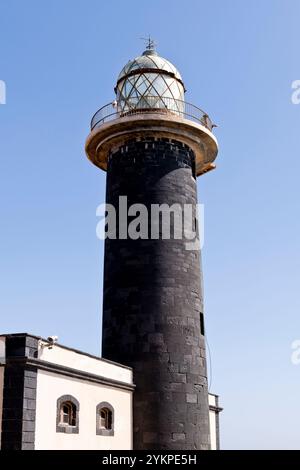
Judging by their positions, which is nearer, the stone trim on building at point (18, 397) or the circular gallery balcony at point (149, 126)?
the stone trim on building at point (18, 397)

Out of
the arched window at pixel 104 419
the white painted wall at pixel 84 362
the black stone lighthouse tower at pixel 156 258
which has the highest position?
the black stone lighthouse tower at pixel 156 258

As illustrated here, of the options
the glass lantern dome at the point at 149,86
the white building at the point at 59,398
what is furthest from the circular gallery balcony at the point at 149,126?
the white building at the point at 59,398

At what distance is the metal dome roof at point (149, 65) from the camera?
2073cm

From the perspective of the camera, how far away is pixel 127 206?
19.1 meters

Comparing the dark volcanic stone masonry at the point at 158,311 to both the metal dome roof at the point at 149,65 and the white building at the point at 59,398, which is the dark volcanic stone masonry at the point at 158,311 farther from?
the metal dome roof at the point at 149,65

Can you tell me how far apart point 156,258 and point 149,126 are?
4.20m

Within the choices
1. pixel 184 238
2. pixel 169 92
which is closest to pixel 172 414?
pixel 184 238

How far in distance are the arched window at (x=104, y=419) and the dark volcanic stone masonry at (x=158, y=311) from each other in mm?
1305

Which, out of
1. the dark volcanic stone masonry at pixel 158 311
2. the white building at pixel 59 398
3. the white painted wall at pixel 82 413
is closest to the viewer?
the white building at pixel 59 398

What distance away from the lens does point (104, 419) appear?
15750 millimetres

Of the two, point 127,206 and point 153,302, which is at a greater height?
point 127,206

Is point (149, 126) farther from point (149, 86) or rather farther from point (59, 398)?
point (59, 398)
